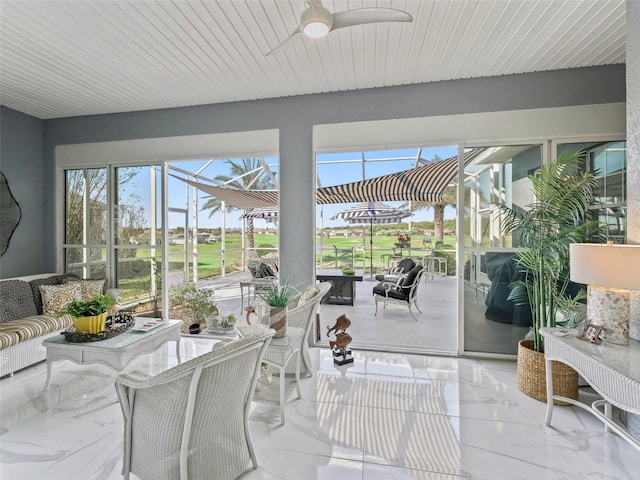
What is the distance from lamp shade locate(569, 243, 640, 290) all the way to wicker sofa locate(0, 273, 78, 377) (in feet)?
16.1

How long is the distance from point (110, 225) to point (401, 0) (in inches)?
185

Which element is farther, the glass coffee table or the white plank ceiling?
the glass coffee table

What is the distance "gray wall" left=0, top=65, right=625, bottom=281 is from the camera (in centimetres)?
341

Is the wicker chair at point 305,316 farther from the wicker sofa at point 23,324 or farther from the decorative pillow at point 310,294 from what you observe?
the wicker sofa at point 23,324

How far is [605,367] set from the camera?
178 centimetres

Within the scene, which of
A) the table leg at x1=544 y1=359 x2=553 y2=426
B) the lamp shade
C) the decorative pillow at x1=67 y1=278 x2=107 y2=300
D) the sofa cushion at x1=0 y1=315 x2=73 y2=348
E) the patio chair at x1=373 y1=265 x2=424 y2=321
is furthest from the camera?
the patio chair at x1=373 y1=265 x2=424 y2=321

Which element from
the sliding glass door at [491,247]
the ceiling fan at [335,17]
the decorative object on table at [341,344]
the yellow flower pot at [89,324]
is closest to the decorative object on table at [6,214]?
the yellow flower pot at [89,324]

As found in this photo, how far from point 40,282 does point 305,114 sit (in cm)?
413

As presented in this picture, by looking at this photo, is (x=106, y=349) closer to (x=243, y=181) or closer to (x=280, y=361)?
(x=280, y=361)

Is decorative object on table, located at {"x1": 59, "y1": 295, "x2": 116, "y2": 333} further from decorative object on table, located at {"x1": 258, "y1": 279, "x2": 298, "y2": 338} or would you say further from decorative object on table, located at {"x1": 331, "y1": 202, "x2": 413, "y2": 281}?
decorative object on table, located at {"x1": 331, "y1": 202, "x2": 413, "y2": 281}

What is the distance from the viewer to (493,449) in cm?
212

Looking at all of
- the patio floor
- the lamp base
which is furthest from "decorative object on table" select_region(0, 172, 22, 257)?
the lamp base

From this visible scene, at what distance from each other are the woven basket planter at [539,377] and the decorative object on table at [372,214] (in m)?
5.56

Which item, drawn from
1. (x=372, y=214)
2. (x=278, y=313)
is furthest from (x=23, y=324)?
(x=372, y=214)
